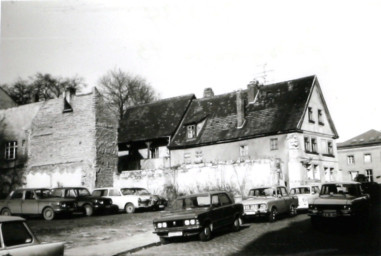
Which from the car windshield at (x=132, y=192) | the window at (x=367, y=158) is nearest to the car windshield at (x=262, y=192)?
the car windshield at (x=132, y=192)

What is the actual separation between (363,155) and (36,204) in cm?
4876

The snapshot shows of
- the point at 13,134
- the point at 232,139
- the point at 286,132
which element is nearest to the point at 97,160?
the point at 13,134

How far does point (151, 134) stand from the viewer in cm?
4009

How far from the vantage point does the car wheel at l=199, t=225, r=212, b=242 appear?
12773 millimetres

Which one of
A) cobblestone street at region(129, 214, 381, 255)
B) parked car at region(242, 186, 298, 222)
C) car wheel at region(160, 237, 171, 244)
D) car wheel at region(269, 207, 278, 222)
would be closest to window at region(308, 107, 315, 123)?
parked car at region(242, 186, 298, 222)

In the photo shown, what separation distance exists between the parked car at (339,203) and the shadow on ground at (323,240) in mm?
486

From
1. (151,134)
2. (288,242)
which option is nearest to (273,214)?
(288,242)

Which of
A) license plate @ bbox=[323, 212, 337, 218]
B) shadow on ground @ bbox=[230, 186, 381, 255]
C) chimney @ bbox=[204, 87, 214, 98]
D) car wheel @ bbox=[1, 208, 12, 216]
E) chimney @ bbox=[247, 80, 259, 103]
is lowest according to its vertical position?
shadow on ground @ bbox=[230, 186, 381, 255]

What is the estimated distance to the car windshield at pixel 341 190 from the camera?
15.1 metres

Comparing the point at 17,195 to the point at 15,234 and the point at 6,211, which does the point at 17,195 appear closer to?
the point at 6,211

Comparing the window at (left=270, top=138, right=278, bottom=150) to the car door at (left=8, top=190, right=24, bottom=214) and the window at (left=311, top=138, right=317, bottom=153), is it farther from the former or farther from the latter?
the car door at (left=8, top=190, right=24, bottom=214)

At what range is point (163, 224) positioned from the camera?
1291cm

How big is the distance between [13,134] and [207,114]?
17324 mm

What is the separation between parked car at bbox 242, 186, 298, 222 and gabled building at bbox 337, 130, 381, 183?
1592 inches
